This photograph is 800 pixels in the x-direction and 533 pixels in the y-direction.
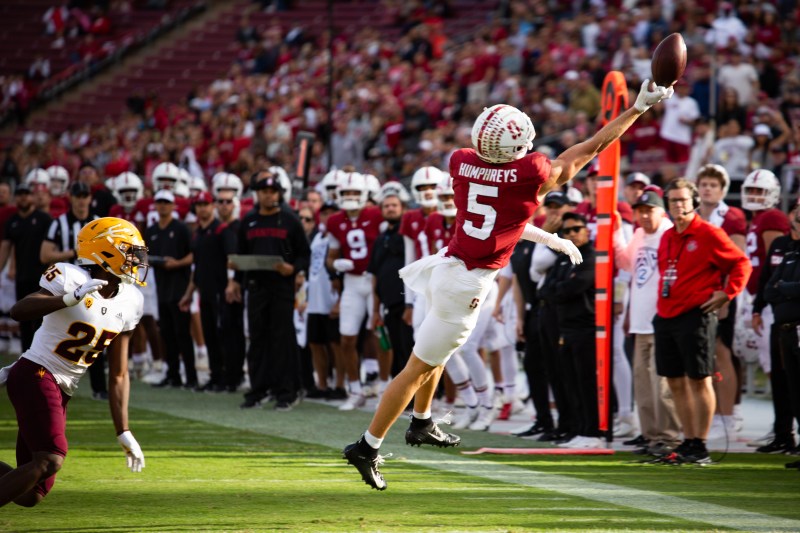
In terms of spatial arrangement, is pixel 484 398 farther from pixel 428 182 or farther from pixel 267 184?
pixel 267 184

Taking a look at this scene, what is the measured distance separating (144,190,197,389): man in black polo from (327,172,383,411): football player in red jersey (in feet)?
5.64

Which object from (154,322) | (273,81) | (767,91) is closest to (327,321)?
(154,322)

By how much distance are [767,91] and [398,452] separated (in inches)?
347

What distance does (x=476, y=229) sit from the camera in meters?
6.22

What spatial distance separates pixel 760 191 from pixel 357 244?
3.69 metres

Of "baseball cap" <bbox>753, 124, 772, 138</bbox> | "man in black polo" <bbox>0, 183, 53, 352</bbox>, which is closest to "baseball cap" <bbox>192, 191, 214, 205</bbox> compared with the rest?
"man in black polo" <bbox>0, 183, 53, 352</bbox>

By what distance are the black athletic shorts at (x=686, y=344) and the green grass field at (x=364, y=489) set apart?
65cm

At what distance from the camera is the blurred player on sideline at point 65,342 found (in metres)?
5.67

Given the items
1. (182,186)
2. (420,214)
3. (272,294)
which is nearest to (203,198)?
(272,294)

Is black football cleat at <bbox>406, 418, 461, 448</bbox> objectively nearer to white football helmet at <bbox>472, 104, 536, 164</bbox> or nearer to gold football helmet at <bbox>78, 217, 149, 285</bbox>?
white football helmet at <bbox>472, 104, 536, 164</bbox>

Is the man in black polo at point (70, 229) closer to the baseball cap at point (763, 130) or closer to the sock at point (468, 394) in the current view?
the sock at point (468, 394)

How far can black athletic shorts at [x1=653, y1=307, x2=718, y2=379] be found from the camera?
808 cm

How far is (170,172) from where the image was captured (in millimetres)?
13781

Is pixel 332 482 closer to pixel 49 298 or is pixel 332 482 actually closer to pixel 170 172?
pixel 49 298
